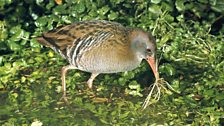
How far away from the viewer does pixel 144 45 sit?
630 cm

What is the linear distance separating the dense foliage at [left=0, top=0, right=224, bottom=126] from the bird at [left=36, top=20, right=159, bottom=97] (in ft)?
1.31

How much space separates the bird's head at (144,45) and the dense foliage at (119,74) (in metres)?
0.50

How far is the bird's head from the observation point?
627 cm

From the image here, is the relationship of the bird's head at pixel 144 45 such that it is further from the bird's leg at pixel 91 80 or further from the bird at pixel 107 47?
the bird's leg at pixel 91 80

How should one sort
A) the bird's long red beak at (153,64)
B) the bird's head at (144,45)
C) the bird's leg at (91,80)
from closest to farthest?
1. the bird's head at (144,45)
2. the bird's long red beak at (153,64)
3. the bird's leg at (91,80)

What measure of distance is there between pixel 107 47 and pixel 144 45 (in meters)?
0.38

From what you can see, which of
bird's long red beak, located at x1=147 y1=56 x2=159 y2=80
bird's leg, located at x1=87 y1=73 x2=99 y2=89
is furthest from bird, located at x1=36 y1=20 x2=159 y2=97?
bird's leg, located at x1=87 y1=73 x2=99 y2=89

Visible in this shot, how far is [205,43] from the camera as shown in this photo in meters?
7.59

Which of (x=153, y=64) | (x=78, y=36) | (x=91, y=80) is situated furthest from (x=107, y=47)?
(x=91, y=80)

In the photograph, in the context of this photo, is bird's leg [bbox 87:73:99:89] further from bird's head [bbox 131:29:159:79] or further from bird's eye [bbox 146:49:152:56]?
bird's eye [bbox 146:49:152:56]

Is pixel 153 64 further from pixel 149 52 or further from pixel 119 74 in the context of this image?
pixel 119 74

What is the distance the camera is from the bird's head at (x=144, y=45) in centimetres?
627

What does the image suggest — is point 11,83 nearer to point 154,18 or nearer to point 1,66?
point 1,66

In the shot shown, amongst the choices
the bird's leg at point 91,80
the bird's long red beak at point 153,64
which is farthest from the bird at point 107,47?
the bird's leg at point 91,80
